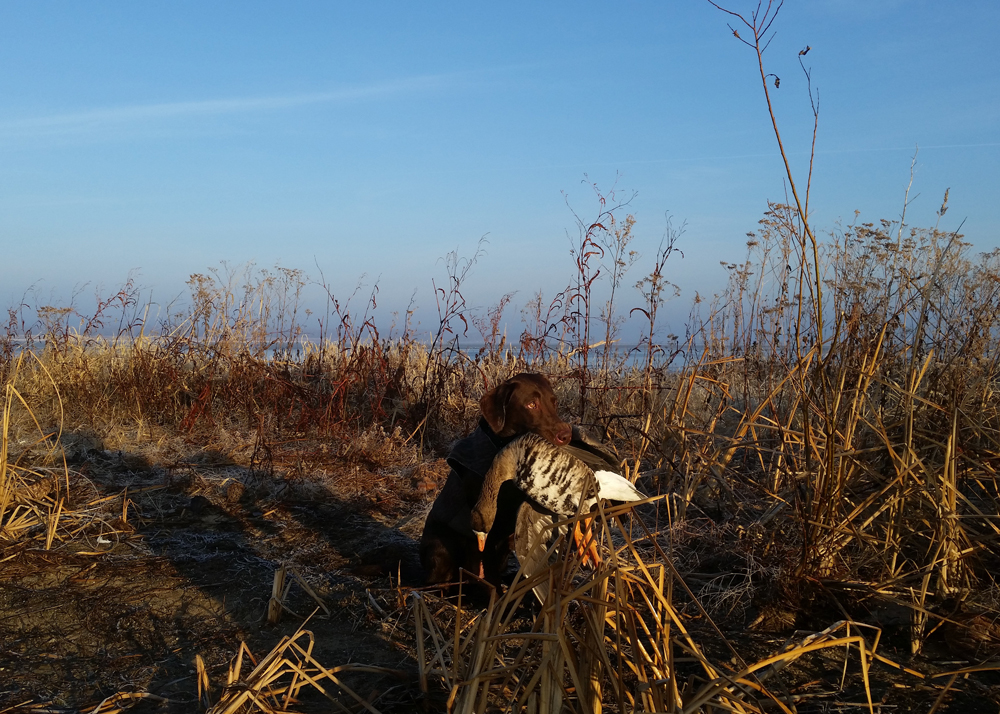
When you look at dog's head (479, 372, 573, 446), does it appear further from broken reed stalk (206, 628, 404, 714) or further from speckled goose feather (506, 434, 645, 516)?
broken reed stalk (206, 628, 404, 714)

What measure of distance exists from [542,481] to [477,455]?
0.51 m

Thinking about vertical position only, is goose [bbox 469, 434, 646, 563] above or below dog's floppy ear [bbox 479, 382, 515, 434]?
below

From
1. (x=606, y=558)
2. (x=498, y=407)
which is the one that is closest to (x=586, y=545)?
(x=606, y=558)

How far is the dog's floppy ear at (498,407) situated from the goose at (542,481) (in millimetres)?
181

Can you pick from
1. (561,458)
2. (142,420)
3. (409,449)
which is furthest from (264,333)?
(561,458)

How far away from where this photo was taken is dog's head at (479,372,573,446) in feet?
9.05

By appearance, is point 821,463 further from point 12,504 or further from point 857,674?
point 12,504

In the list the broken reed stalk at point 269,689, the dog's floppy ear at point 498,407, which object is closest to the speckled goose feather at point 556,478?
the dog's floppy ear at point 498,407

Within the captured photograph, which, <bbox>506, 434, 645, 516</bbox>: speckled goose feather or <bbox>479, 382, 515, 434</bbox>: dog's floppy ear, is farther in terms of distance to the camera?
<bbox>479, 382, 515, 434</bbox>: dog's floppy ear

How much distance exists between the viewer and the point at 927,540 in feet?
9.93

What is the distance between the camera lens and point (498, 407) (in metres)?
2.82

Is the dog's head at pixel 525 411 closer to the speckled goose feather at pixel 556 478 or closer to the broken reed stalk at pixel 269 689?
the speckled goose feather at pixel 556 478

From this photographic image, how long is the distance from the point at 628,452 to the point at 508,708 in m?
3.00

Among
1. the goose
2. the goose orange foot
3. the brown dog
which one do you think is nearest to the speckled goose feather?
the goose
